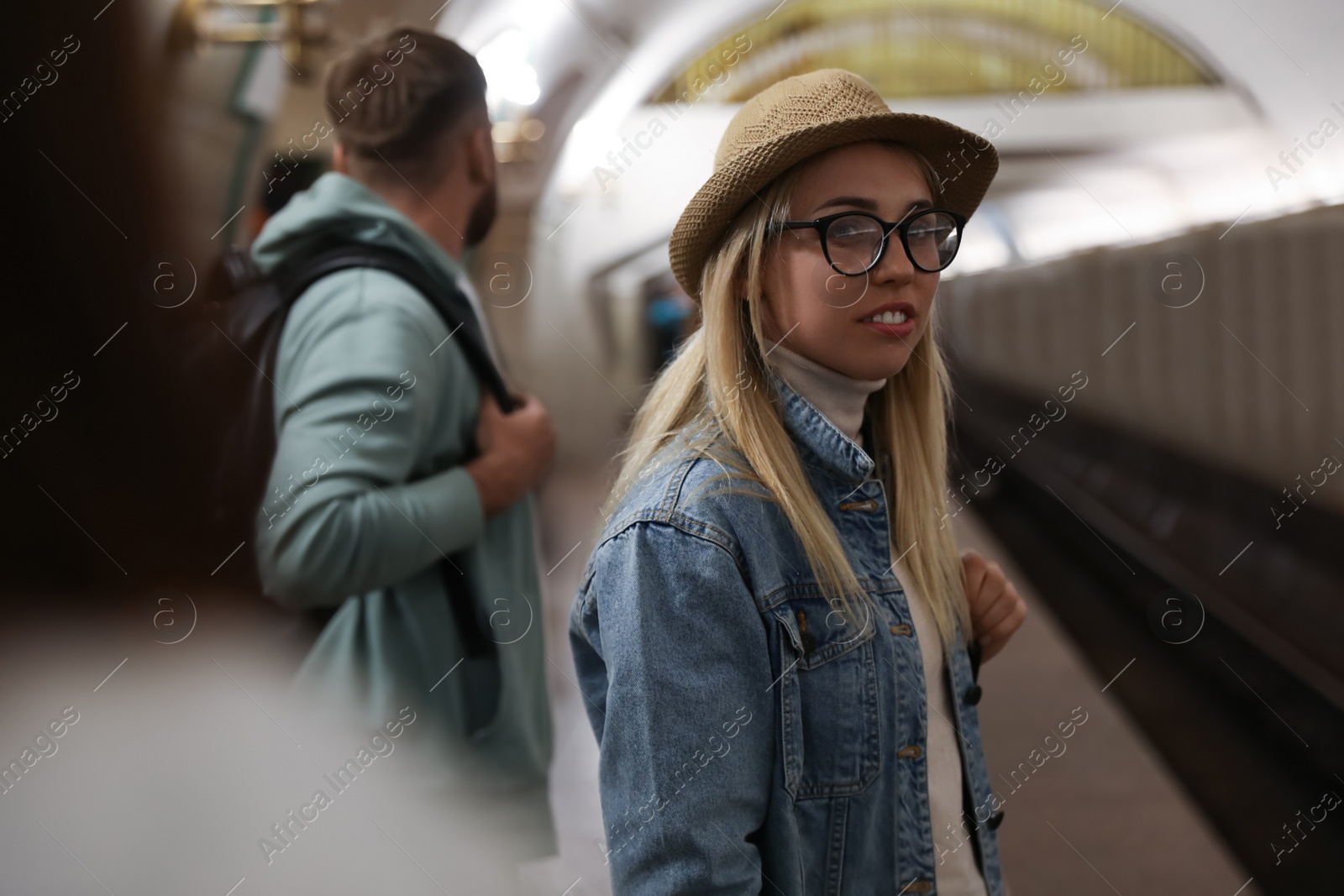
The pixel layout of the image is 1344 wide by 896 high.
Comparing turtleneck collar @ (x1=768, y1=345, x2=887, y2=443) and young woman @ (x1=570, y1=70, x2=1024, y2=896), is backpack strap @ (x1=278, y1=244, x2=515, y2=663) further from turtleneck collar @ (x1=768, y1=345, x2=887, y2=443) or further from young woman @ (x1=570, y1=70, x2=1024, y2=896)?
turtleneck collar @ (x1=768, y1=345, x2=887, y2=443)

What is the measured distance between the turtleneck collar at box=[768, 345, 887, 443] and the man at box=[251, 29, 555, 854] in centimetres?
45

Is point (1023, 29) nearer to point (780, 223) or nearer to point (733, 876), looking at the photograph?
point (780, 223)

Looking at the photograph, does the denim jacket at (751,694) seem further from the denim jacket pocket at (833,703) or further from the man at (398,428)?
the man at (398,428)

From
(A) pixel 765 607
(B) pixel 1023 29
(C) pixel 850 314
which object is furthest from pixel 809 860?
(B) pixel 1023 29

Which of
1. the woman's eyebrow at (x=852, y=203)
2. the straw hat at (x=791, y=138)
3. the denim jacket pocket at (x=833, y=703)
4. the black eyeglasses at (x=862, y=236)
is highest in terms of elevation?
the straw hat at (x=791, y=138)

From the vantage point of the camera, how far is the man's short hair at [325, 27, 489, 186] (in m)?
1.10

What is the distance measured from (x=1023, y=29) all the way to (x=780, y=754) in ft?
4.04

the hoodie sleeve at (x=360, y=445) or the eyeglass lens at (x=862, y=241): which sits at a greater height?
the hoodie sleeve at (x=360, y=445)

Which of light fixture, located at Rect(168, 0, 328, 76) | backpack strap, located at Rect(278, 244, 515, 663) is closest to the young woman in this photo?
backpack strap, located at Rect(278, 244, 515, 663)

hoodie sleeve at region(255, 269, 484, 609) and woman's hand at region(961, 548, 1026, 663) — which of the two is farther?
hoodie sleeve at region(255, 269, 484, 609)

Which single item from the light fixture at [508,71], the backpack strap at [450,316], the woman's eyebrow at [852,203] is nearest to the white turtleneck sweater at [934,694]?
the woman's eyebrow at [852,203]

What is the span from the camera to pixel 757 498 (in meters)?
0.76

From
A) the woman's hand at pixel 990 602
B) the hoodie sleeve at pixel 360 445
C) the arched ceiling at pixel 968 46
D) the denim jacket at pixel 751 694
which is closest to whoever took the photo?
the denim jacket at pixel 751 694

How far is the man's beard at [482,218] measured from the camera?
1147 mm
